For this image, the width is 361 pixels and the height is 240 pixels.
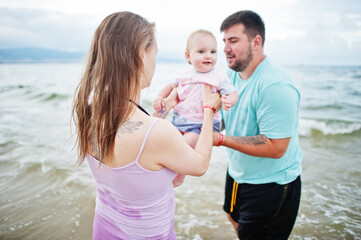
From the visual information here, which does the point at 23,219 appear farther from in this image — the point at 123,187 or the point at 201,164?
the point at 201,164

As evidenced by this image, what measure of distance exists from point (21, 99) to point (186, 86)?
17.1 m

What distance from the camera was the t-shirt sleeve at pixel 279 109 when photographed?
2.38 metres

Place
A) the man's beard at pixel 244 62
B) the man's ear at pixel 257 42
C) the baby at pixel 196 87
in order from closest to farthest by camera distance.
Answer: the baby at pixel 196 87, the man's beard at pixel 244 62, the man's ear at pixel 257 42

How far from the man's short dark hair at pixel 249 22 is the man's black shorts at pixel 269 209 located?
176 cm

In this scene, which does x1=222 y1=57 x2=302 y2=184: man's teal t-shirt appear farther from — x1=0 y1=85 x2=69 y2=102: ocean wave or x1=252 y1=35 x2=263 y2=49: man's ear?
x1=0 y1=85 x2=69 y2=102: ocean wave

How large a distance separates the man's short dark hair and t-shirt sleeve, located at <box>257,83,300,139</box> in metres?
0.90

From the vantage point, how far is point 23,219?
4180mm

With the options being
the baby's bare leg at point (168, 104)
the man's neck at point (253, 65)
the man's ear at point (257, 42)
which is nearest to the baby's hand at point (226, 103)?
the baby's bare leg at point (168, 104)

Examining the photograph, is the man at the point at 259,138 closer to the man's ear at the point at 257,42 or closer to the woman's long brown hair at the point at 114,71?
the man's ear at the point at 257,42

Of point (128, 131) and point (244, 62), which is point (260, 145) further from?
point (128, 131)

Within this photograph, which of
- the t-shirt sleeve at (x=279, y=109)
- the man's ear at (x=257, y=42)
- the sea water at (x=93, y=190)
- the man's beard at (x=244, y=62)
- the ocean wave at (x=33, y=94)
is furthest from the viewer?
the ocean wave at (x=33, y=94)

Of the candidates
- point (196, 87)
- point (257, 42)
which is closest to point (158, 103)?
point (196, 87)

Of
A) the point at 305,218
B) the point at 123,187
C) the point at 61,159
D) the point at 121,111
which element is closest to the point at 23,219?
the point at 61,159

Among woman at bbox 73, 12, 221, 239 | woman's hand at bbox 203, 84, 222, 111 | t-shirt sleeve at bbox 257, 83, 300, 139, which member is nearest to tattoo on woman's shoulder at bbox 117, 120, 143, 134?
woman at bbox 73, 12, 221, 239
